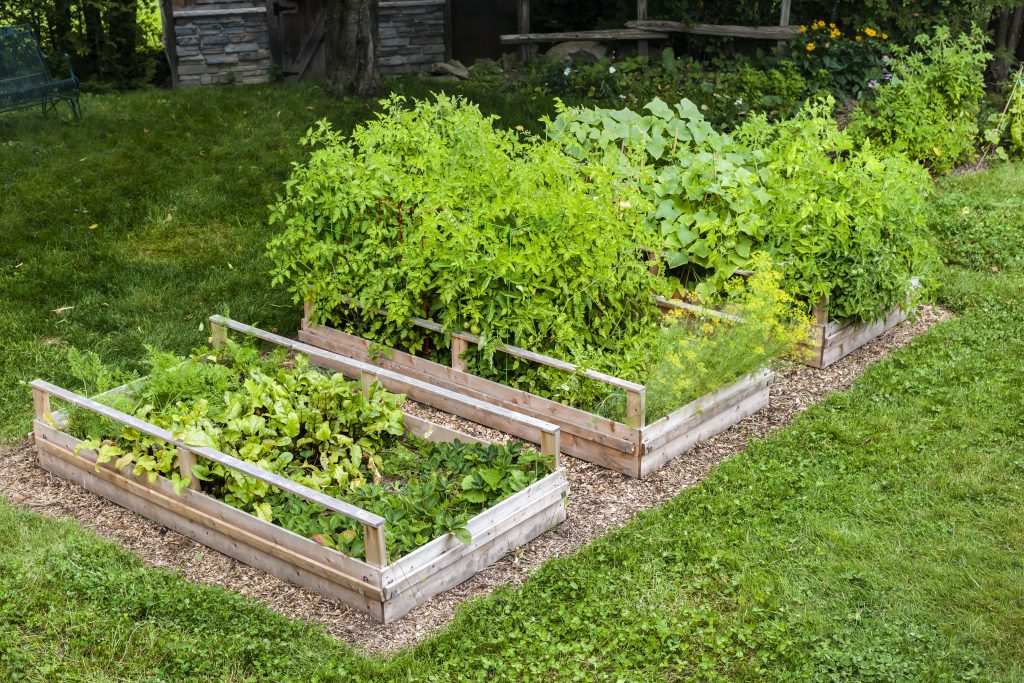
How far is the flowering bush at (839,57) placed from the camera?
12.5m

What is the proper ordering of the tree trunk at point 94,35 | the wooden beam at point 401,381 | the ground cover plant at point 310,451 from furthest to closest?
1. the tree trunk at point 94,35
2. the wooden beam at point 401,381
3. the ground cover plant at point 310,451

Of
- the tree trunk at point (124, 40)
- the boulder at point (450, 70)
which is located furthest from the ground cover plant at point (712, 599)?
the tree trunk at point (124, 40)

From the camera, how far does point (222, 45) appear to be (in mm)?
13461

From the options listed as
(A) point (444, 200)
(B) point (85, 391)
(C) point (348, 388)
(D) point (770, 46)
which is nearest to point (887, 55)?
(D) point (770, 46)

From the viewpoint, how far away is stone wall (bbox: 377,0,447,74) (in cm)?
1426

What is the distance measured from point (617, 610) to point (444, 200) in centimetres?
284

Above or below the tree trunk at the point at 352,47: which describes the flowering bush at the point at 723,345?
below

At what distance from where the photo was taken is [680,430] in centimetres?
621

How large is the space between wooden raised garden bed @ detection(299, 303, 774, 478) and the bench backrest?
585cm

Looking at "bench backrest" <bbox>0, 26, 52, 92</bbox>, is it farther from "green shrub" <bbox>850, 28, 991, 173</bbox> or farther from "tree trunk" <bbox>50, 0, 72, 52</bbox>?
"green shrub" <bbox>850, 28, 991, 173</bbox>

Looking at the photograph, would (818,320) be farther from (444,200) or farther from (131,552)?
(131,552)

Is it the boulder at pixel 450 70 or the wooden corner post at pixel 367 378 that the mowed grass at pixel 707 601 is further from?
the boulder at pixel 450 70

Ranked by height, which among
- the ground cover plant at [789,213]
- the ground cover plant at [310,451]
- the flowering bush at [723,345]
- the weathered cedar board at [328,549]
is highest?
the ground cover plant at [789,213]

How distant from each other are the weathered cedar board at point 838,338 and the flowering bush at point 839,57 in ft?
18.1
